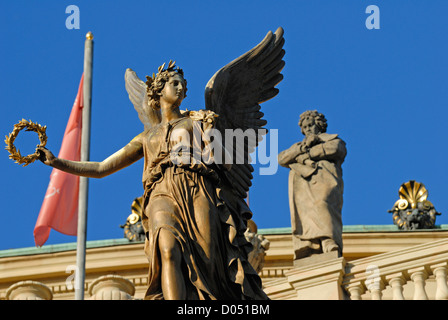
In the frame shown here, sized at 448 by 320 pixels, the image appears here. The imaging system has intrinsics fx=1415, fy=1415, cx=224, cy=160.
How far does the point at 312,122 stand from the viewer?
810 inches

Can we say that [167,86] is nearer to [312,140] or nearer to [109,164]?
[109,164]

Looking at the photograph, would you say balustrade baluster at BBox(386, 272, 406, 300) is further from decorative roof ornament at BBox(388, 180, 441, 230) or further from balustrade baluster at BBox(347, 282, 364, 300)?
decorative roof ornament at BBox(388, 180, 441, 230)

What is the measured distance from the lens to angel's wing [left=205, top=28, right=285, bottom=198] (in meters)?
14.2

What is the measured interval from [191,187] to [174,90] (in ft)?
3.53

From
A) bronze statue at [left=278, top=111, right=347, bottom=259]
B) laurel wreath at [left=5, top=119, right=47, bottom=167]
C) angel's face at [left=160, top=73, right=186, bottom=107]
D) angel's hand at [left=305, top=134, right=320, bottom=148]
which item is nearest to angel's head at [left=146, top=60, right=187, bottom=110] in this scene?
angel's face at [left=160, top=73, right=186, bottom=107]

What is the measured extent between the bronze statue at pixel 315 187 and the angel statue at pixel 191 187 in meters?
5.24

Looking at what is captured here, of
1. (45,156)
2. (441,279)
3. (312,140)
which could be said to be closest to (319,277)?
(441,279)

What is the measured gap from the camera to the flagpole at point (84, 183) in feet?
70.1

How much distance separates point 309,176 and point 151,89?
22.1 ft

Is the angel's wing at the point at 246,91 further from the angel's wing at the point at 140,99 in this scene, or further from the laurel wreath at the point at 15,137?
the laurel wreath at the point at 15,137

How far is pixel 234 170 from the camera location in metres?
14.2

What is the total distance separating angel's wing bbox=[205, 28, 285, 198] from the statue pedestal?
4.32 meters

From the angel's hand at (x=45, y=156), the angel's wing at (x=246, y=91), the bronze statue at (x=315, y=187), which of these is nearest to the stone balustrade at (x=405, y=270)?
the bronze statue at (x=315, y=187)
